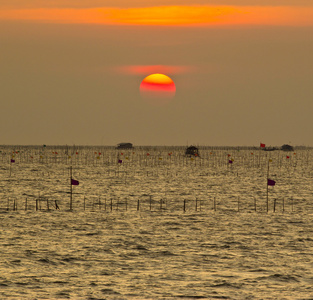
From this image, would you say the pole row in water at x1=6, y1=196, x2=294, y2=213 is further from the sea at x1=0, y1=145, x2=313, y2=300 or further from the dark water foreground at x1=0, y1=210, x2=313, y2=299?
the dark water foreground at x1=0, y1=210, x2=313, y2=299

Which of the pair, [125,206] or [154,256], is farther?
[125,206]

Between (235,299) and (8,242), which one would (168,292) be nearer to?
(235,299)

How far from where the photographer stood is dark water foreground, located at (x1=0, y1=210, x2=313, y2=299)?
26489 mm

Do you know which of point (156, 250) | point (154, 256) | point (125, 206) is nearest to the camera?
point (154, 256)

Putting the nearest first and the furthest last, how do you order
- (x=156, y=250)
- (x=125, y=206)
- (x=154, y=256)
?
(x=154, y=256) < (x=156, y=250) < (x=125, y=206)

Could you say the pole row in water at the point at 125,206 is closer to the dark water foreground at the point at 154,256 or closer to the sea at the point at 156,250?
the sea at the point at 156,250

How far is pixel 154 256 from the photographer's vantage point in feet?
108

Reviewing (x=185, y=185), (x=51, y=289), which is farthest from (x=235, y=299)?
(x=185, y=185)

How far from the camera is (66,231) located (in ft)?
133

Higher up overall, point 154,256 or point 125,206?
point 125,206

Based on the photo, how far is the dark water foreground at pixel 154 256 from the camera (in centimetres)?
2649

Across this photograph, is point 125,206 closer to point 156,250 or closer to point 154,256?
point 156,250

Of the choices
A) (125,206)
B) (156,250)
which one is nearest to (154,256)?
(156,250)

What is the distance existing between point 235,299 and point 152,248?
34.1 ft
